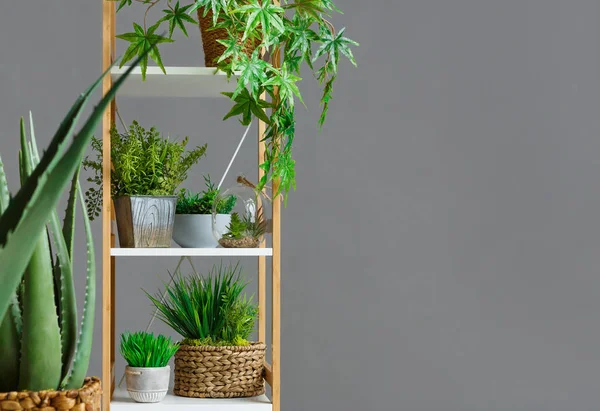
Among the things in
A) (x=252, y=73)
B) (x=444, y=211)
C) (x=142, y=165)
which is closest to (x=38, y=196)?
(x=252, y=73)

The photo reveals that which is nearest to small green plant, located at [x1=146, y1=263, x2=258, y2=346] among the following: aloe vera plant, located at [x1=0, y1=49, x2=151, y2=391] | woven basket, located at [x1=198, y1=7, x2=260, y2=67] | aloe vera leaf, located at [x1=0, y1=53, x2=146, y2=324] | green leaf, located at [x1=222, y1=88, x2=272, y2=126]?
green leaf, located at [x1=222, y1=88, x2=272, y2=126]

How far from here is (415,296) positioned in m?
3.57

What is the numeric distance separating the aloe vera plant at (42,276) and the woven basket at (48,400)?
37mm

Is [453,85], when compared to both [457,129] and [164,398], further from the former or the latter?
[164,398]

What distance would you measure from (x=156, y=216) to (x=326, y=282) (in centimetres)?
Result: 142

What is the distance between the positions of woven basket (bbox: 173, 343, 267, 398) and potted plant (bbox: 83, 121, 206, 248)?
0.31 meters

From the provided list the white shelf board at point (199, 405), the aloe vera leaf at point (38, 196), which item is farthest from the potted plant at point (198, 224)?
the aloe vera leaf at point (38, 196)

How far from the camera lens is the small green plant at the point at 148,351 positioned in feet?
7.23

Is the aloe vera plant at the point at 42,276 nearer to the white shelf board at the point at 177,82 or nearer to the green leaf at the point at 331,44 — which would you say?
the white shelf board at the point at 177,82

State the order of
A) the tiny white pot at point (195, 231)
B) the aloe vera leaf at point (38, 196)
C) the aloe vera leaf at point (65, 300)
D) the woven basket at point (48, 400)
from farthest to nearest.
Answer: the tiny white pot at point (195, 231)
the aloe vera leaf at point (65, 300)
the woven basket at point (48, 400)
the aloe vera leaf at point (38, 196)

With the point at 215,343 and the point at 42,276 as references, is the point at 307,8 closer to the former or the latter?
the point at 215,343

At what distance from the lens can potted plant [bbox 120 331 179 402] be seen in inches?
85.7

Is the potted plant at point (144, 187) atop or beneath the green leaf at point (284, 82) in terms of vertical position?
beneath

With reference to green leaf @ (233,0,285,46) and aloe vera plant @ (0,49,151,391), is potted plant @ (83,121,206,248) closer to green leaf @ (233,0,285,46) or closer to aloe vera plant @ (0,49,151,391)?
green leaf @ (233,0,285,46)
